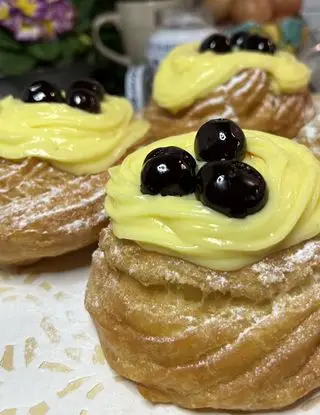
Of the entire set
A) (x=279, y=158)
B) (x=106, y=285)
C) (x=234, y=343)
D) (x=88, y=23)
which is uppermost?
(x=279, y=158)

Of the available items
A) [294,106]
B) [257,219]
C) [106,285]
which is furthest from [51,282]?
[294,106]

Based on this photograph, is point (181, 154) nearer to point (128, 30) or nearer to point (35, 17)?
point (35, 17)

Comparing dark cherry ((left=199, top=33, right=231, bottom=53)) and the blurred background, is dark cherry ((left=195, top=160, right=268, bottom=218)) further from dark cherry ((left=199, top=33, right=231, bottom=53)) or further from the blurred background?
the blurred background

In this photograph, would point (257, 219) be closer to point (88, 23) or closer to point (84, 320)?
point (84, 320)

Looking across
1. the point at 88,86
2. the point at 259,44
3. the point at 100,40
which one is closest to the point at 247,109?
the point at 259,44

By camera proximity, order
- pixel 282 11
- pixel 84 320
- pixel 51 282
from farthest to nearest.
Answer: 1. pixel 282 11
2. pixel 51 282
3. pixel 84 320

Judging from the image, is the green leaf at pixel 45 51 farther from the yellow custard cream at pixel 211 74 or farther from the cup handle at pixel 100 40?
the yellow custard cream at pixel 211 74

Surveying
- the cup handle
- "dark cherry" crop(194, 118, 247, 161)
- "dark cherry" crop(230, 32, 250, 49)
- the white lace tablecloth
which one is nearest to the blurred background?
the cup handle
